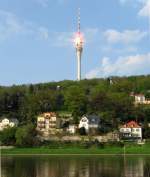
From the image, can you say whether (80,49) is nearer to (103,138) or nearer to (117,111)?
(117,111)

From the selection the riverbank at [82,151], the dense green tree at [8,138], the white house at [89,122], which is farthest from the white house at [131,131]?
the dense green tree at [8,138]

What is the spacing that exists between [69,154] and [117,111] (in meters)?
27.1

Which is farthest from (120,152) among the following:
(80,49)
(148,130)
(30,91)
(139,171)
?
(80,49)

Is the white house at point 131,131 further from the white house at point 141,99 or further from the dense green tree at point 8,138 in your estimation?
the white house at point 141,99

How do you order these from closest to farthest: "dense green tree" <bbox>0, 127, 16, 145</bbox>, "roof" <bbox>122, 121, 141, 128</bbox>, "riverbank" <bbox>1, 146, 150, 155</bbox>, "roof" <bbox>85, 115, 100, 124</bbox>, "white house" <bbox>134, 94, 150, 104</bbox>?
"riverbank" <bbox>1, 146, 150, 155</bbox>, "dense green tree" <bbox>0, 127, 16, 145</bbox>, "roof" <bbox>122, 121, 141, 128</bbox>, "roof" <bbox>85, 115, 100, 124</bbox>, "white house" <bbox>134, 94, 150, 104</bbox>

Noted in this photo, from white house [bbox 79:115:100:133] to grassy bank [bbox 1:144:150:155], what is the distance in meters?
12.3

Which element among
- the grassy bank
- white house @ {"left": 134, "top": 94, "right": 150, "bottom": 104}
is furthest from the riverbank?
white house @ {"left": 134, "top": 94, "right": 150, "bottom": 104}

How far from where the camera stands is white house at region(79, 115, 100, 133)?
4161 inches

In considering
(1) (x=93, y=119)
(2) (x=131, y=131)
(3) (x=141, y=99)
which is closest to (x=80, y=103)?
(1) (x=93, y=119)

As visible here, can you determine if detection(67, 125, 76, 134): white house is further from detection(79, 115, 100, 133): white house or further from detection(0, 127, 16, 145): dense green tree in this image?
detection(0, 127, 16, 145): dense green tree

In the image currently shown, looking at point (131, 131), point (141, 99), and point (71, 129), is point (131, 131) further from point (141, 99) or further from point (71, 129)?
point (141, 99)

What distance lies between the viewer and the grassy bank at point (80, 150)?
90.1m

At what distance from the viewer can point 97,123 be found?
106875 millimetres

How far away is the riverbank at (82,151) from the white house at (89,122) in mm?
12359
